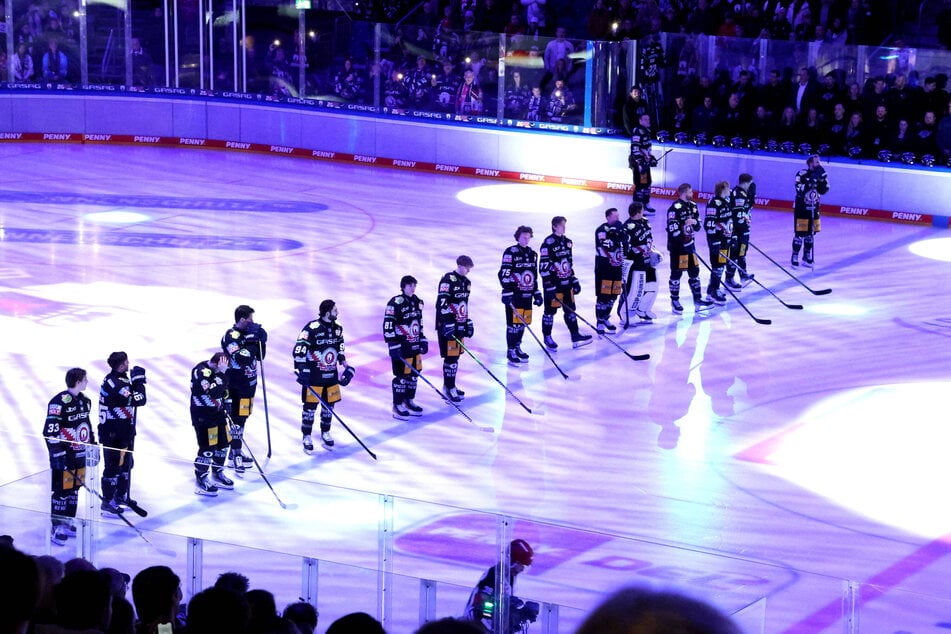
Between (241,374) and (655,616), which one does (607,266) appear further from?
(655,616)

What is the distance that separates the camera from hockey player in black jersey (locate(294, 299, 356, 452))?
439 inches

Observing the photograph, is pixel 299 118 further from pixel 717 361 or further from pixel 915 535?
pixel 915 535

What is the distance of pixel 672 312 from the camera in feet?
52.9

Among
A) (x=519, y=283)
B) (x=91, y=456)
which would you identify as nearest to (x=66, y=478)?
(x=91, y=456)

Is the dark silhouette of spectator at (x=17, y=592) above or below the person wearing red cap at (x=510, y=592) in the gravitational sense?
above

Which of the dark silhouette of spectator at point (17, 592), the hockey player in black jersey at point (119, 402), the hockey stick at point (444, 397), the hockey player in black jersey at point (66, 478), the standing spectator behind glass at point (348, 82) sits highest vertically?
the standing spectator behind glass at point (348, 82)

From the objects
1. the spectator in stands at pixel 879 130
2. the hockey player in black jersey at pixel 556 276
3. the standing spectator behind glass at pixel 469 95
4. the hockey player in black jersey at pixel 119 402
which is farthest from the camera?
the standing spectator behind glass at pixel 469 95

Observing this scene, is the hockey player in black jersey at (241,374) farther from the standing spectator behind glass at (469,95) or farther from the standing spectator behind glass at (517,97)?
the standing spectator behind glass at (469,95)

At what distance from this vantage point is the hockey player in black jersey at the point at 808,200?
17391 mm

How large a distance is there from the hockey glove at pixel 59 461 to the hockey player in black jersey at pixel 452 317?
5.11 metres

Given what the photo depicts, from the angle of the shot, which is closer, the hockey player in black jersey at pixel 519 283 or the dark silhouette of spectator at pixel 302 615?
the dark silhouette of spectator at pixel 302 615

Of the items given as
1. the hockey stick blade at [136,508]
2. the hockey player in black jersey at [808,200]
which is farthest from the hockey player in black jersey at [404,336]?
the hockey player in black jersey at [808,200]

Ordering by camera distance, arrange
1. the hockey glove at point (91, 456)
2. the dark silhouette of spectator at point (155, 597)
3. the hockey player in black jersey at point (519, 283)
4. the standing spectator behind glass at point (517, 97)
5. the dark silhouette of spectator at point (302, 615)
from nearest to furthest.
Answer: the dark silhouette of spectator at point (155, 597), the dark silhouette of spectator at point (302, 615), the hockey glove at point (91, 456), the hockey player in black jersey at point (519, 283), the standing spectator behind glass at point (517, 97)

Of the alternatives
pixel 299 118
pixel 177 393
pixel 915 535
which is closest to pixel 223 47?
pixel 299 118
